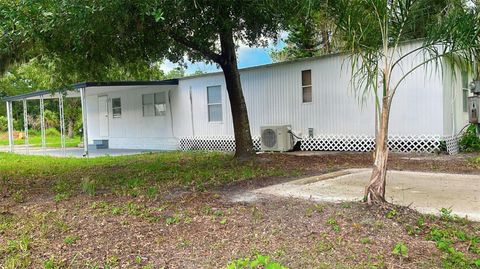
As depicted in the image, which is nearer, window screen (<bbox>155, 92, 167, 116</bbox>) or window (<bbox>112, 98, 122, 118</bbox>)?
window screen (<bbox>155, 92, 167, 116</bbox>)

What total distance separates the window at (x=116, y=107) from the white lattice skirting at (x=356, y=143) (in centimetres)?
532

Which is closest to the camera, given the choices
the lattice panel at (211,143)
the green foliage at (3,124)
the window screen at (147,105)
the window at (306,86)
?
the window at (306,86)

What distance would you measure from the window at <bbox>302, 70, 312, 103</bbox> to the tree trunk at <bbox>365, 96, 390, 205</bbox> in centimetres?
832

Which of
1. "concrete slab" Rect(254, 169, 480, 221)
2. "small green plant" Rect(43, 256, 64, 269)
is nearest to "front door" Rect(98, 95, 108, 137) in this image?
"concrete slab" Rect(254, 169, 480, 221)

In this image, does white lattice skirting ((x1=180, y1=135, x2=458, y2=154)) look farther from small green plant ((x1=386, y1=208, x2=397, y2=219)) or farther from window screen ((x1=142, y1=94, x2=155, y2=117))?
small green plant ((x1=386, y1=208, x2=397, y2=219))

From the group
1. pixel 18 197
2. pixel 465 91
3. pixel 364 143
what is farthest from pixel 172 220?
pixel 465 91

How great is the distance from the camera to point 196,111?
15914mm

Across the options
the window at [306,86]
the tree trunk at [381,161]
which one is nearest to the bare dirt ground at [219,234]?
the tree trunk at [381,161]

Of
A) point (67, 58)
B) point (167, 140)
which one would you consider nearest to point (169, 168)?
point (67, 58)

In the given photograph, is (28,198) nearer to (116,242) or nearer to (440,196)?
(116,242)

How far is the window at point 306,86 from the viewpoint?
13008mm

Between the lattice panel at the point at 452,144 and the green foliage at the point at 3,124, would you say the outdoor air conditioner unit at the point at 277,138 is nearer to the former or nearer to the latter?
the lattice panel at the point at 452,144

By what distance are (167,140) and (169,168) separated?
291 inches

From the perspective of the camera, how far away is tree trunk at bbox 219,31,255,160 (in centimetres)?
1052
